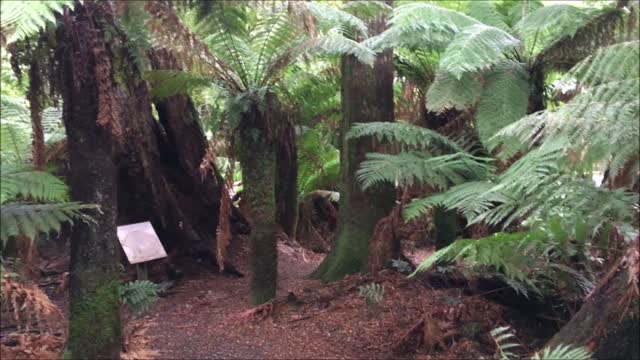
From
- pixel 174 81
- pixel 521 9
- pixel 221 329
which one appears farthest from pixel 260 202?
pixel 521 9

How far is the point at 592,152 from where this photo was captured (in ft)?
9.93

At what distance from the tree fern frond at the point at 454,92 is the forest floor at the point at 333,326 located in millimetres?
1408

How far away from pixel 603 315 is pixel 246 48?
10.1 ft

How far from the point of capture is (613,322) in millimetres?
3031

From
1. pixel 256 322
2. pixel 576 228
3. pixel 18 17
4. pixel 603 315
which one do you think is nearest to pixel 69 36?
pixel 18 17

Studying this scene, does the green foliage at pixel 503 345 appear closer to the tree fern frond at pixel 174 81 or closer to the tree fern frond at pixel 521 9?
the tree fern frond at pixel 174 81

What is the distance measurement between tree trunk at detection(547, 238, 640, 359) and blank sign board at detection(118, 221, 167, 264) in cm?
352

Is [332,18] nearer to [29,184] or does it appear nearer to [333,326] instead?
[333,326]

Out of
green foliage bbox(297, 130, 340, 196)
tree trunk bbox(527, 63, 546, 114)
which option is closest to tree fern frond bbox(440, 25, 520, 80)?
tree trunk bbox(527, 63, 546, 114)

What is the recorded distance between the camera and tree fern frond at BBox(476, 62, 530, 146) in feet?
15.3

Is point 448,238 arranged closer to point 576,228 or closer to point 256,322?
point 256,322

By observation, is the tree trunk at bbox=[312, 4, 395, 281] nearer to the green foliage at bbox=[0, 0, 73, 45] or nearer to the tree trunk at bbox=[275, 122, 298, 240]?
the tree trunk at bbox=[275, 122, 298, 240]

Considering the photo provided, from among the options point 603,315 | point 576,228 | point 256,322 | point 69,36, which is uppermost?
point 69,36

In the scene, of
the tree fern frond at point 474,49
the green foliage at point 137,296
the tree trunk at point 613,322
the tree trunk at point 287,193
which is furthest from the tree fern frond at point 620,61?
the tree trunk at point 287,193
